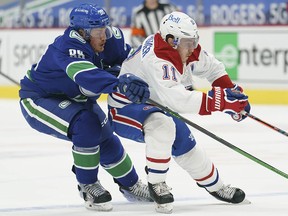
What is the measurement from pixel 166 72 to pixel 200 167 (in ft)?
1.70

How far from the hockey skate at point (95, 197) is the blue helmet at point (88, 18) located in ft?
2.27

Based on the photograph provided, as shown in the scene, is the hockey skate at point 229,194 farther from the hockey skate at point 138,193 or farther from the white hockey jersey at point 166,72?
the white hockey jersey at point 166,72

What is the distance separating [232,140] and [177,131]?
2.85 metres

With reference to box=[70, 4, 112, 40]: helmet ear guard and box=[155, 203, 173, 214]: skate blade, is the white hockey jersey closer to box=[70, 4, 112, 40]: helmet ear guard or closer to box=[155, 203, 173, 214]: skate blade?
box=[70, 4, 112, 40]: helmet ear guard

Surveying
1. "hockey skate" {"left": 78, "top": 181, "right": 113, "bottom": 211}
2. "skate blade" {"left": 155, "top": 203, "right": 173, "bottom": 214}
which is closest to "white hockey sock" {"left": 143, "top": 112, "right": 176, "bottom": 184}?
"skate blade" {"left": 155, "top": 203, "right": 173, "bottom": 214}

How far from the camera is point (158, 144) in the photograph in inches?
159

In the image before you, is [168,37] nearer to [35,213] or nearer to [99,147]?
[99,147]

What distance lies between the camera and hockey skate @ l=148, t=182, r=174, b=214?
4082 millimetres

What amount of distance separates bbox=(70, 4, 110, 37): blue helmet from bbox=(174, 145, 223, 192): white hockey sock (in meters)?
0.70

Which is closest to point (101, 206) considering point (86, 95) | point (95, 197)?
point (95, 197)

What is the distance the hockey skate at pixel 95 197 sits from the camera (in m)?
4.19

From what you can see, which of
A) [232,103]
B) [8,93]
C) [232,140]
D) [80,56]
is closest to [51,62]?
[80,56]

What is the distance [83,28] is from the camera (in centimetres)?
Result: 422

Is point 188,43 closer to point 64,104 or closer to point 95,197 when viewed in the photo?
point 64,104
